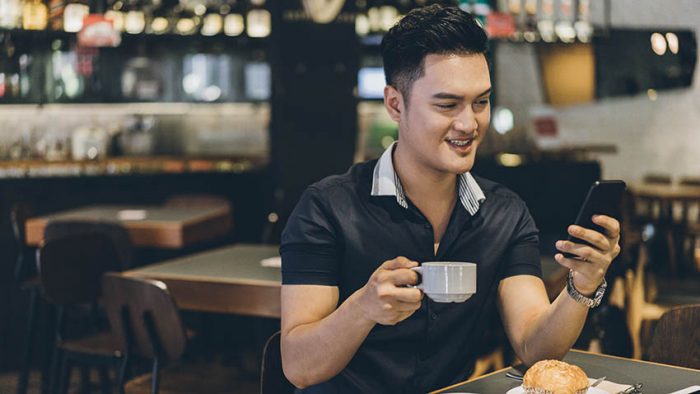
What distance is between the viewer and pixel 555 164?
656 cm

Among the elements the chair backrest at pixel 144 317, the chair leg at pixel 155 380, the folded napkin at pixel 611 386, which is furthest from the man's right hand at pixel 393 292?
the chair leg at pixel 155 380

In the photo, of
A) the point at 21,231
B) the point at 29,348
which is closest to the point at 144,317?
the point at 29,348

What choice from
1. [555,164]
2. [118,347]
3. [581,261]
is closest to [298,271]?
[581,261]

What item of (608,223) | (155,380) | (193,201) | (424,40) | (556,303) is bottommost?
(155,380)

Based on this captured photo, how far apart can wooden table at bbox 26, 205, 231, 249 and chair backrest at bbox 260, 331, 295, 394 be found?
10.4 feet

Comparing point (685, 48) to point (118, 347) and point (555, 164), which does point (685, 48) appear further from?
point (118, 347)

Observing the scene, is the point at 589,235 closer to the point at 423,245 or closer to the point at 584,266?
the point at 584,266

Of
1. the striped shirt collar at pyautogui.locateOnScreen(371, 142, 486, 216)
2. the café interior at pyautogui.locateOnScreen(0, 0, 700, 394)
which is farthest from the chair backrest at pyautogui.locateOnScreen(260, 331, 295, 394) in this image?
the striped shirt collar at pyautogui.locateOnScreen(371, 142, 486, 216)

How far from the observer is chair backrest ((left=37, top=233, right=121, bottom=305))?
161 inches

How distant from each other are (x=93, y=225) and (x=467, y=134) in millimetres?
3285

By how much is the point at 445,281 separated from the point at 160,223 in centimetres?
405

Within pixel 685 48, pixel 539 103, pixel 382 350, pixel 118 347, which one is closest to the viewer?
pixel 382 350

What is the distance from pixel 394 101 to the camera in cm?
222

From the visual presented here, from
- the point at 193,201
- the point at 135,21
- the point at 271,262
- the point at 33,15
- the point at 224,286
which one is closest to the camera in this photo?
the point at 224,286
